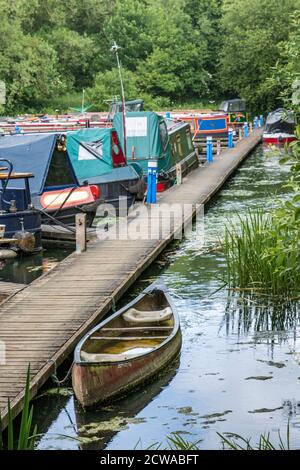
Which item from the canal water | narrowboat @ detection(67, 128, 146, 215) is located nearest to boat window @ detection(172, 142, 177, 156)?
narrowboat @ detection(67, 128, 146, 215)

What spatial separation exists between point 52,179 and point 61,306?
8.39m

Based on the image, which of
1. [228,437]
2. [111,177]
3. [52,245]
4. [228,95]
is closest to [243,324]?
[228,437]

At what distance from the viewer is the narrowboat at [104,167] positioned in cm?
2308

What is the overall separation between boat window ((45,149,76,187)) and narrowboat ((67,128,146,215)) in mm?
1233

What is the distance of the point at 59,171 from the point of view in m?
21.4

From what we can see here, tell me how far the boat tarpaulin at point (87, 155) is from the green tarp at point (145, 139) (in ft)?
12.4

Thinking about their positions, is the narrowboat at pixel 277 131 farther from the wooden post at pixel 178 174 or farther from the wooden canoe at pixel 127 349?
the wooden canoe at pixel 127 349

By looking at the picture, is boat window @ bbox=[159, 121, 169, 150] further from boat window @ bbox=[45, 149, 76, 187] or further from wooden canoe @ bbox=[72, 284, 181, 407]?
wooden canoe @ bbox=[72, 284, 181, 407]

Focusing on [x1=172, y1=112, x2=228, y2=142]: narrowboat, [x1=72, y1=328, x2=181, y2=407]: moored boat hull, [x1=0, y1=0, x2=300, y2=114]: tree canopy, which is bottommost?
[x1=72, y1=328, x2=181, y2=407]: moored boat hull

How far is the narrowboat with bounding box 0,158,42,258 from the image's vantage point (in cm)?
1789

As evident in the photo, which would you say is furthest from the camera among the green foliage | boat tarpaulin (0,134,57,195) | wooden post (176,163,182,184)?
the green foliage

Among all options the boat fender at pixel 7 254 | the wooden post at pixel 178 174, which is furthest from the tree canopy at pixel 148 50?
the boat fender at pixel 7 254

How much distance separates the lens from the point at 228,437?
9289 mm

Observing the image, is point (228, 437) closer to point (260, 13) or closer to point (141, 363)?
point (141, 363)
